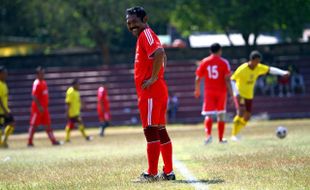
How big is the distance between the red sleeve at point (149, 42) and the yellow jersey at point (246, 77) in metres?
9.69

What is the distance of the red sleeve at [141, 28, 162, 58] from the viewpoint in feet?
34.7

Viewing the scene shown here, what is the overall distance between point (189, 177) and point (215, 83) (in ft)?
29.9

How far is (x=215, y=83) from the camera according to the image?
19688 mm

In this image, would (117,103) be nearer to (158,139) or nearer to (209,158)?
(209,158)

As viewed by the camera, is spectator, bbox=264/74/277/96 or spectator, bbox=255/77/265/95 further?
spectator, bbox=264/74/277/96

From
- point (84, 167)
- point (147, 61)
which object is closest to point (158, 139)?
point (147, 61)

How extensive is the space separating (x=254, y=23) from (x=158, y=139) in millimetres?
33577

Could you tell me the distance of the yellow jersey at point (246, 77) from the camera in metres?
20.1

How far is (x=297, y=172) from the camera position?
10.4 m

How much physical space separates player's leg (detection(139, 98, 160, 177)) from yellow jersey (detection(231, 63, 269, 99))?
381 inches

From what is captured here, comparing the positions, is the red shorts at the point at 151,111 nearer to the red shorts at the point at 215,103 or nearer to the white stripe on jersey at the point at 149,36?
the white stripe on jersey at the point at 149,36

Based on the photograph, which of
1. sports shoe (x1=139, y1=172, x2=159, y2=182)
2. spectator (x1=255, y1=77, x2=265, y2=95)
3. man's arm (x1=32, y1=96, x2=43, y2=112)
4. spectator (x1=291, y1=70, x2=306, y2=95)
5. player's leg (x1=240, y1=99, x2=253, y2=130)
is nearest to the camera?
sports shoe (x1=139, y1=172, x2=159, y2=182)

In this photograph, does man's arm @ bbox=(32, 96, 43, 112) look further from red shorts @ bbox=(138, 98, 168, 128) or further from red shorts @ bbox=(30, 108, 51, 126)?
red shorts @ bbox=(138, 98, 168, 128)

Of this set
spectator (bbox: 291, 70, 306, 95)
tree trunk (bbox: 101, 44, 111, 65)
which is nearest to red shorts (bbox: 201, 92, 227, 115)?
spectator (bbox: 291, 70, 306, 95)
